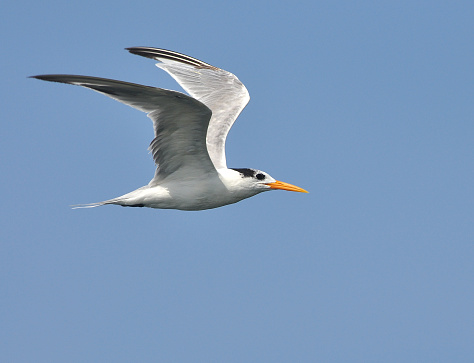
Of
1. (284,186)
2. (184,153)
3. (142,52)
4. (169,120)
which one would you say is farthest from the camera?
(142,52)

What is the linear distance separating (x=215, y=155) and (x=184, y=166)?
126cm

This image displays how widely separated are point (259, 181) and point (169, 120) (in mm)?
2190

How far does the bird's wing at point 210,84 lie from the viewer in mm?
13867

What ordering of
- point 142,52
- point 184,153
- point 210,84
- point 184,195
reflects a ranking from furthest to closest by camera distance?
point 210,84
point 142,52
point 184,195
point 184,153

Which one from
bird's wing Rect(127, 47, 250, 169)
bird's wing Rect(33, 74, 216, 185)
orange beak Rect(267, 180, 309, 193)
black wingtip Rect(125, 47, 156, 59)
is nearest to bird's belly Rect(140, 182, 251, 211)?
bird's wing Rect(33, 74, 216, 185)

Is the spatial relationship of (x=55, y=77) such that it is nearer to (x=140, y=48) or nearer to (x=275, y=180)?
(x=275, y=180)

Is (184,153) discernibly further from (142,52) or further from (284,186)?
(142,52)

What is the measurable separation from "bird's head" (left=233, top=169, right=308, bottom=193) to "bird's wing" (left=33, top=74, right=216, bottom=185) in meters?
0.59

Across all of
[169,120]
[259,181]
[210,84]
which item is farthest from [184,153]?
[210,84]

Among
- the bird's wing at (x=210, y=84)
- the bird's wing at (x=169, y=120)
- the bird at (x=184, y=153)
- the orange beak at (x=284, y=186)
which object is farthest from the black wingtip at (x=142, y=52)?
the orange beak at (x=284, y=186)

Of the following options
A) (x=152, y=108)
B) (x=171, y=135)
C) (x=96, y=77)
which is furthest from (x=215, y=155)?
(x=96, y=77)

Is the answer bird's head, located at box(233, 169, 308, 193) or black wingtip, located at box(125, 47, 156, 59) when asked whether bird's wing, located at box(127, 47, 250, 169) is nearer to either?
black wingtip, located at box(125, 47, 156, 59)

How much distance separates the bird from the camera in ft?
32.3

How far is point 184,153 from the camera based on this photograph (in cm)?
1152
